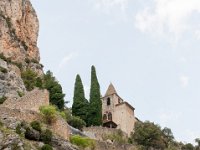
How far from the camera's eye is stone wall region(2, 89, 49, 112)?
154 ft

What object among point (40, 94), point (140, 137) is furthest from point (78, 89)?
point (40, 94)

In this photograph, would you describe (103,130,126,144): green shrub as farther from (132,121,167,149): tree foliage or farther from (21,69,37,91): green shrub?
Result: (21,69,37,91): green shrub

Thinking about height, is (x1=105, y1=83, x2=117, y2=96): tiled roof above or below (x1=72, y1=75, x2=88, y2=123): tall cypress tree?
above

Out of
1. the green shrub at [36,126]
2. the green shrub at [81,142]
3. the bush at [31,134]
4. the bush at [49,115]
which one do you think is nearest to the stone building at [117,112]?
the green shrub at [81,142]

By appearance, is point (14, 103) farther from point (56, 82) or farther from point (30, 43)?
point (30, 43)

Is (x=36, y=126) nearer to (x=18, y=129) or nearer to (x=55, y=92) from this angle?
(x=18, y=129)

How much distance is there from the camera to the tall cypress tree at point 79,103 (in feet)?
254

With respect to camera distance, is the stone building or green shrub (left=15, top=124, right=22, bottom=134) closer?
green shrub (left=15, top=124, right=22, bottom=134)

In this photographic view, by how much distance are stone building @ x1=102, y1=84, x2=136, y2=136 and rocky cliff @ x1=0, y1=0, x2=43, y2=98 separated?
43.2 ft

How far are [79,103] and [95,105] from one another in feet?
7.91

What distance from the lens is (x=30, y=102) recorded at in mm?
48375

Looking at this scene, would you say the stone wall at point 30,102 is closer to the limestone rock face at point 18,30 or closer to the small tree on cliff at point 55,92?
the small tree on cliff at point 55,92

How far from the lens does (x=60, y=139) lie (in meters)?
41.2

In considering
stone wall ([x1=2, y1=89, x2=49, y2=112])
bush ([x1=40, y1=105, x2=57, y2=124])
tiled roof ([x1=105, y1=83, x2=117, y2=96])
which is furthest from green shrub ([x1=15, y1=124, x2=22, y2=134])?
tiled roof ([x1=105, y1=83, x2=117, y2=96])
